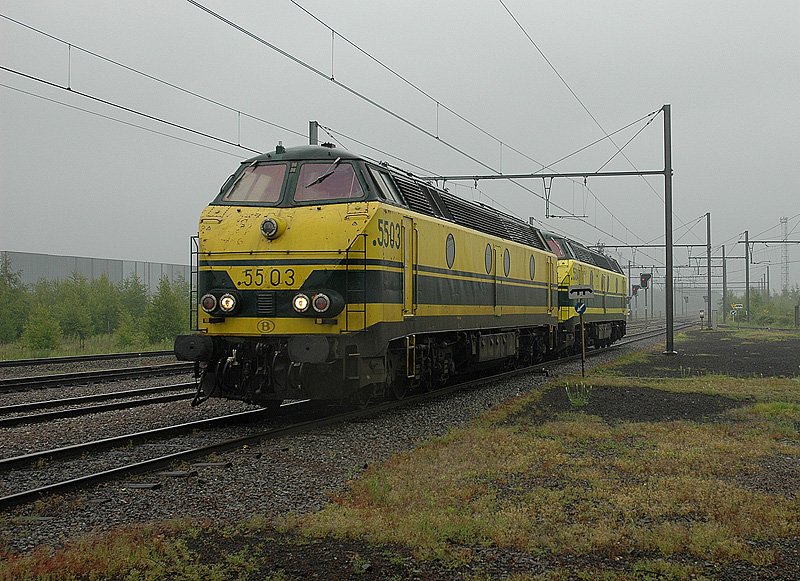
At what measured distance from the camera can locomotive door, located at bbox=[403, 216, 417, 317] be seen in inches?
511

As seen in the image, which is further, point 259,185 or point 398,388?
point 398,388

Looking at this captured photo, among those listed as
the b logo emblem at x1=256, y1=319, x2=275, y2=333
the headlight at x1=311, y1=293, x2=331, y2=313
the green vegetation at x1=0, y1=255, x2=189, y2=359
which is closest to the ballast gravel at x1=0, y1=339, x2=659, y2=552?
the b logo emblem at x1=256, y1=319, x2=275, y2=333

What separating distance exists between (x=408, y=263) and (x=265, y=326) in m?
2.85

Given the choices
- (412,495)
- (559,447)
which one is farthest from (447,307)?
(412,495)

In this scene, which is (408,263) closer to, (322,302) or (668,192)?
(322,302)

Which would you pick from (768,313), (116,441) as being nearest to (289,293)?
(116,441)

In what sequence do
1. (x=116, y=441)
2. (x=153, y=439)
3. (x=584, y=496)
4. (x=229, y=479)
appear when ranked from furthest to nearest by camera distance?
(x=153, y=439)
(x=116, y=441)
(x=229, y=479)
(x=584, y=496)

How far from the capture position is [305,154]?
41.5 ft

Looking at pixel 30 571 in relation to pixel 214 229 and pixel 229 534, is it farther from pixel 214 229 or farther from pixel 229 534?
pixel 214 229

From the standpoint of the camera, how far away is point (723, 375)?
21031 mm

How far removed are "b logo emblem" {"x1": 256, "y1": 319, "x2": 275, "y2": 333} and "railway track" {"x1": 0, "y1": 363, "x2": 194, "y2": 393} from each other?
7.97 metres

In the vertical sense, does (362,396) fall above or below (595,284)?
below

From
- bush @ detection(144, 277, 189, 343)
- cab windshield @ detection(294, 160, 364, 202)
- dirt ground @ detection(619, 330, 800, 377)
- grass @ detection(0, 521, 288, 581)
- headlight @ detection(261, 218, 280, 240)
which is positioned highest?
cab windshield @ detection(294, 160, 364, 202)

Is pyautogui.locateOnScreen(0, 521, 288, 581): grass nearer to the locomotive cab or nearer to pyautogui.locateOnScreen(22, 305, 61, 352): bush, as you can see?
the locomotive cab
